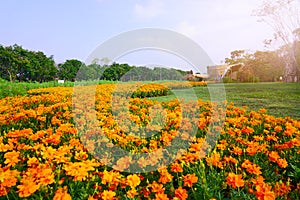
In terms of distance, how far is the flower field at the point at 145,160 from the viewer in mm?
1320

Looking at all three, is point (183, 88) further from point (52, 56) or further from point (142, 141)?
point (52, 56)

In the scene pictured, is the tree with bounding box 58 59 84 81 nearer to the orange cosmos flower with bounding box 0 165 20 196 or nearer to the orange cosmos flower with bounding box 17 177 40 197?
the orange cosmos flower with bounding box 0 165 20 196

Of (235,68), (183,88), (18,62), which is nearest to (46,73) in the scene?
(18,62)

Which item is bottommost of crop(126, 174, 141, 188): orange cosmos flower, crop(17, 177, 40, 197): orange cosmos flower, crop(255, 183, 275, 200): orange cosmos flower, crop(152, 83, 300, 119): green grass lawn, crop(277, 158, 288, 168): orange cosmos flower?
crop(152, 83, 300, 119): green grass lawn

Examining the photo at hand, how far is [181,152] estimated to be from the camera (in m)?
1.95

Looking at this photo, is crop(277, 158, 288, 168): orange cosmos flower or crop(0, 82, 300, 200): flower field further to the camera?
crop(277, 158, 288, 168): orange cosmos flower

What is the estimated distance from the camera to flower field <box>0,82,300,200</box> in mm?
1320

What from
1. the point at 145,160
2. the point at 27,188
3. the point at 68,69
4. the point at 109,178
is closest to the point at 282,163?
the point at 145,160

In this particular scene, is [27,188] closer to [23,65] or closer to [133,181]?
[133,181]

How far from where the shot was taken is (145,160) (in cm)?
171

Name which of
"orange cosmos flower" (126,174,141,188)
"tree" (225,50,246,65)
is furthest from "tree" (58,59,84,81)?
"orange cosmos flower" (126,174,141,188)

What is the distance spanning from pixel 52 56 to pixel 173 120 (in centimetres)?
4558

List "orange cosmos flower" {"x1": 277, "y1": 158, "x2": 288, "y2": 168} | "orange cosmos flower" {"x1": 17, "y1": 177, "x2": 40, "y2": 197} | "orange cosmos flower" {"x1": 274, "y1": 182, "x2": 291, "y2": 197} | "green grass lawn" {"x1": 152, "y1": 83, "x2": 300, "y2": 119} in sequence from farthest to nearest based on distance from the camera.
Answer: "green grass lawn" {"x1": 152, "y1": 83, "x2": 300, "y2": 119}
"orange cosmos flower" {"x1": 277, "y1": 158, "x2": 288, "y2": 168}
"orange cosmos flower" {"x1": 274, "y1": 182, "x2": 291, "y2": 197}
"orange cosmos flower" {"x1": 17, "y1": 177, "x2": 40, "y2": 197}

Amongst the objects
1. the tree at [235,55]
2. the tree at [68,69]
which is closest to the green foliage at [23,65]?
the tree at [68,69]
